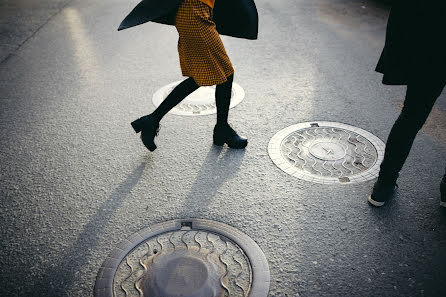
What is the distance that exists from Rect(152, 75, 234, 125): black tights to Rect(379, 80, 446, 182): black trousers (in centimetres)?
130

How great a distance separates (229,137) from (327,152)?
881 millimetres

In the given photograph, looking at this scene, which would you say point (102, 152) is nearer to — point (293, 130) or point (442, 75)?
point (293, 130)

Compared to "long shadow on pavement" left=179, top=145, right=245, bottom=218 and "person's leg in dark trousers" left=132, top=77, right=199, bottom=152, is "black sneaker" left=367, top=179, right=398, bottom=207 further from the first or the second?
"person's leg in dark trousers" left=132, top=77, right=199, bottom=152

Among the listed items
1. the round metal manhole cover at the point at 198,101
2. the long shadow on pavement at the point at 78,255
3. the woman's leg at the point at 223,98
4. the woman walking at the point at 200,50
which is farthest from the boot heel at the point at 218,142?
the long shadow on pavement at the point at 78,255

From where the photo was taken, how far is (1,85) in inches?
185

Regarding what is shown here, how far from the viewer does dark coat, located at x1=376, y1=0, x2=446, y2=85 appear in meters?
1.97

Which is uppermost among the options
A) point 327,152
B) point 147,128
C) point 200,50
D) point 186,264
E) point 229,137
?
point 200,50

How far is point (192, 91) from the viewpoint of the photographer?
9.93 ft

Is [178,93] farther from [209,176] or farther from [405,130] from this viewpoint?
[405,130]

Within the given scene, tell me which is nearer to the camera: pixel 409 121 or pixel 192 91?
pixel 409 121

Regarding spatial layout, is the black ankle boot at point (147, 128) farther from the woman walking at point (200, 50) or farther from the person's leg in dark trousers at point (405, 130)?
the person's leg in dark trousers at point (405, 130)

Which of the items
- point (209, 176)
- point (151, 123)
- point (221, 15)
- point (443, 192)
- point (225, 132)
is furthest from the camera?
point (225, 132)

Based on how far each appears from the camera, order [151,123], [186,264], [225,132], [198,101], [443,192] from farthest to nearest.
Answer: [198,101], [225,132], [151,123], [443,192], [186,264]

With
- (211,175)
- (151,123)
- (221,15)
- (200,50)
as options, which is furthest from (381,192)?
(151,123)
